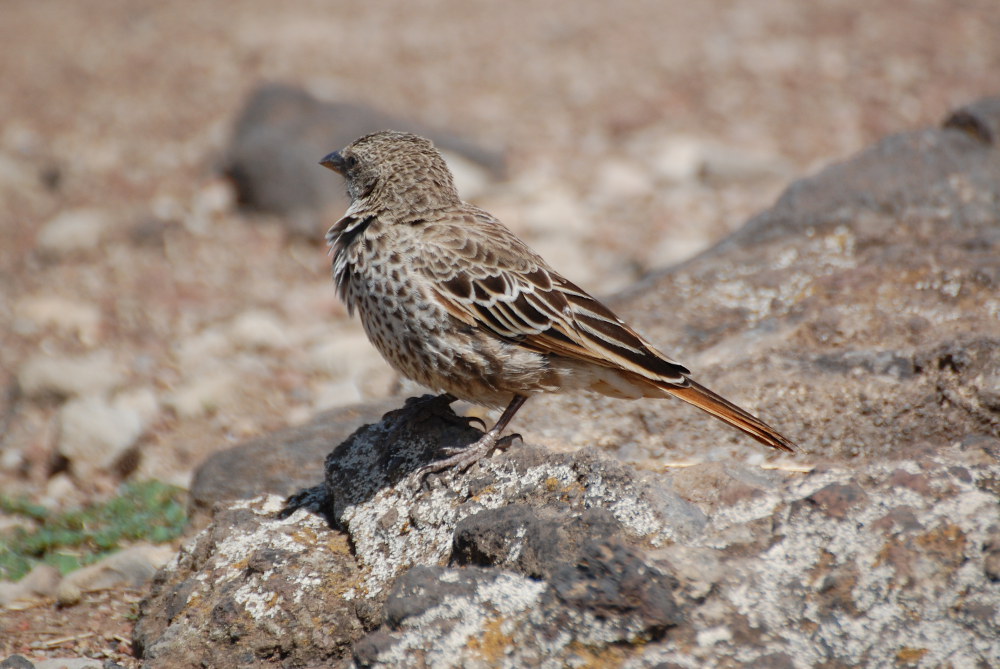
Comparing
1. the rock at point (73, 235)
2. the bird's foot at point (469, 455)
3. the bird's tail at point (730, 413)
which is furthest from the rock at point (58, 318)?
the bird's tail at point (730, 413)

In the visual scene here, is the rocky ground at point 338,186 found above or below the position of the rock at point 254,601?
above

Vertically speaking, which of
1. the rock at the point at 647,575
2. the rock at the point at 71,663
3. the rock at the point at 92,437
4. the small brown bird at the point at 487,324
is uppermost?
the rock at the point at 92,437

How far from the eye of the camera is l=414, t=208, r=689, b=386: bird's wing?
439cm

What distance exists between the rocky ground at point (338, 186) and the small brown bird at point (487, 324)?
513 millimetres

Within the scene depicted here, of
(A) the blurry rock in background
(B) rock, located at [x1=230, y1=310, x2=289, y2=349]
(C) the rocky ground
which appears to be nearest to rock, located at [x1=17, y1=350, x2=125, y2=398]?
(C) the rocky ground

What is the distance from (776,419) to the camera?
4.71 metres

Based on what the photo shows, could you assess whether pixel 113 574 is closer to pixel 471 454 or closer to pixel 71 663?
pixel 71 663

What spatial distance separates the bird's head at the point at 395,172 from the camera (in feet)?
16.2

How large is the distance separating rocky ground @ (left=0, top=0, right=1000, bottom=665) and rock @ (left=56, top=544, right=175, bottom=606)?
105 millimetres

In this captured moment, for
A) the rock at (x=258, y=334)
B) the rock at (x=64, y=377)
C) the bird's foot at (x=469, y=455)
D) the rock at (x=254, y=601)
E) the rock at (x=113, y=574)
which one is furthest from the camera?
the rock at (x=258, y=334)

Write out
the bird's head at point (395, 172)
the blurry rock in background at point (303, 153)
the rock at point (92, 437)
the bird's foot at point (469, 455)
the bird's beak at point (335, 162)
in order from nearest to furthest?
the bird's foot at point (469, 455) → the bird's head at point (395, 172) → the bird's beak at point (335, 162) → the rock at point (92, 437) → the blurry rock in background at point (303, 153)

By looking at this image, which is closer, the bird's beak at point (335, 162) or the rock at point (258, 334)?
the bird's beak at point (335, 162)

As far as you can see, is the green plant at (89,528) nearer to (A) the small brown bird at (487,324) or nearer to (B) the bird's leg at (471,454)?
(A) the small brown bird at (487,324)

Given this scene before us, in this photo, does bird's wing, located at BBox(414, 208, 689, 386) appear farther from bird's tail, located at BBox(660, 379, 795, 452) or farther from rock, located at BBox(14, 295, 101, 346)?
rock, located at BBox(14, 295, 101, 346)
